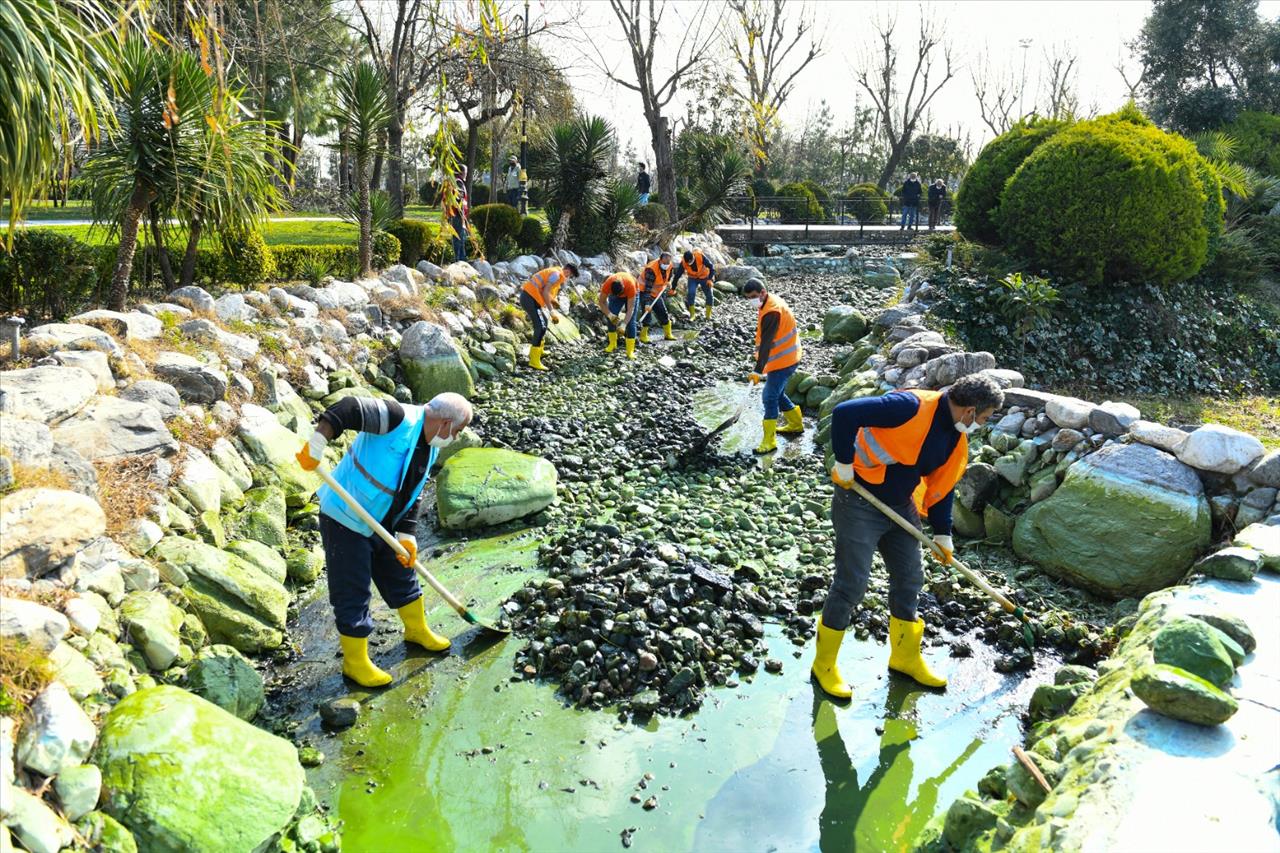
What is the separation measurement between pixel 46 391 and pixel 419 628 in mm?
2763

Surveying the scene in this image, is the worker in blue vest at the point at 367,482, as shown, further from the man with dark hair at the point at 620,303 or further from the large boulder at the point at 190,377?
the man with dark hair at the point at 620,303

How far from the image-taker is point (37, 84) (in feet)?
15.1

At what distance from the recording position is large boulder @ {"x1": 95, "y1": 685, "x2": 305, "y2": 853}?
327 centimetres

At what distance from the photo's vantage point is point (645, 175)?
926 inches

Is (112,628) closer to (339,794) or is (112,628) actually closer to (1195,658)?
(339,794)

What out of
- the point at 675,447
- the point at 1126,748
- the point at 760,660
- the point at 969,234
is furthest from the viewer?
the point at 969,234

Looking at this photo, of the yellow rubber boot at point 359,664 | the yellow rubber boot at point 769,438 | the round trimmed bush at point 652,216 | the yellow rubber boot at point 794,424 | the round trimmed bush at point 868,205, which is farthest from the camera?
the round trimmed bush at point 868,205

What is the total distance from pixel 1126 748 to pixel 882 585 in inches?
111

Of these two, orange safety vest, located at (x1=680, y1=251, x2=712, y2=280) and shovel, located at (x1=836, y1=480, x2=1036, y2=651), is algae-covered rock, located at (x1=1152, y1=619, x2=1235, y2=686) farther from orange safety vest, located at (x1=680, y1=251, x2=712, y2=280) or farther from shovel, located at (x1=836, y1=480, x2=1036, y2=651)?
orange safety vest, located at (x1=680, y1=251, x2=712, y2=280)

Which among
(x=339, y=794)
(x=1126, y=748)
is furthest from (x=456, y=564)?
(x=1126, y=748)

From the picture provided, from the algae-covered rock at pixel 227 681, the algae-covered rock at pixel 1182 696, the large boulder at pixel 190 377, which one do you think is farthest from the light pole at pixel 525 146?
the algae-covered rock at pixel 1182 696

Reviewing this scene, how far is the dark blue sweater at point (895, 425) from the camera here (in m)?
4.43

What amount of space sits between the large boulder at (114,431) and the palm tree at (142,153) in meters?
2.77

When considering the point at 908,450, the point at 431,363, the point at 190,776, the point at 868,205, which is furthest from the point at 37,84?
the point at 868,205
